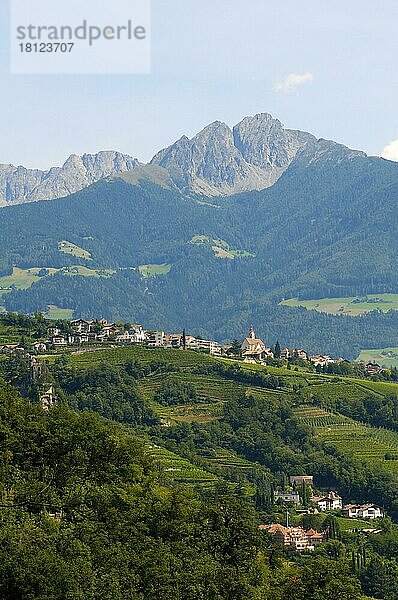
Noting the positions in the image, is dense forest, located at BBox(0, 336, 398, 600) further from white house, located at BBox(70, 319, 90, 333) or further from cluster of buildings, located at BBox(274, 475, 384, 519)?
white house, located at BBox(70, 319, 90, 333)

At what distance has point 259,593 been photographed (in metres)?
30.6

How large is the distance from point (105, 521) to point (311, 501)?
1646 inches

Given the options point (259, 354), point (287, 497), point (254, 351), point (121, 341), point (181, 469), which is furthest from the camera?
point (254, 351)

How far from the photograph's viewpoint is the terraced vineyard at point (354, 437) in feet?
276

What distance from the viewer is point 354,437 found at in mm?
91188

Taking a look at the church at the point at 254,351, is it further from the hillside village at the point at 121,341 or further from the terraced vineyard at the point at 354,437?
the terraced vineyard at the point at 354,437

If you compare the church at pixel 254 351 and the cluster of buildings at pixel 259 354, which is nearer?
the cluster of buildings at pixel 259 354

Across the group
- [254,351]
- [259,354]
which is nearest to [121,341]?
[259,354]

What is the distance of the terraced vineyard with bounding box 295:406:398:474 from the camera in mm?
84188

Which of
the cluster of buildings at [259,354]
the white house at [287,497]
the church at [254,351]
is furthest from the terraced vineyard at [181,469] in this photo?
the church at [254,351]

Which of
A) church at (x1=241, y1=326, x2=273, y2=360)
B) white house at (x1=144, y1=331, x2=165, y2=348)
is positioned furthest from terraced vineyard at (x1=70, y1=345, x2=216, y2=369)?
church at (x1=241, y1=326, x2=273, y2=360)

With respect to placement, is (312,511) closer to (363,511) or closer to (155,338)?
(363,511)

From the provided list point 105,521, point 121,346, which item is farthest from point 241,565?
point 121,346

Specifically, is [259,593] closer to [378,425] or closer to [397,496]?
[397,496]
